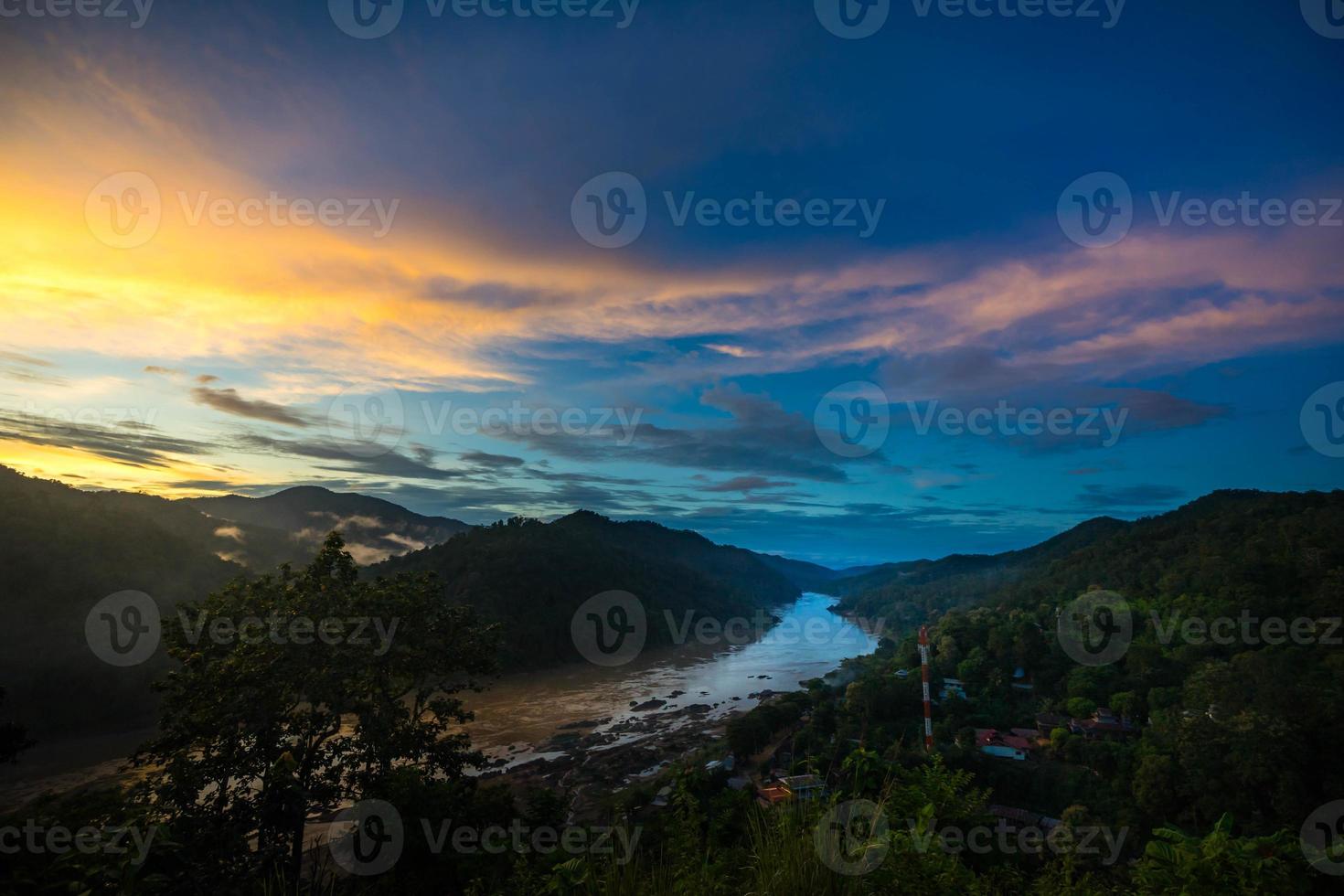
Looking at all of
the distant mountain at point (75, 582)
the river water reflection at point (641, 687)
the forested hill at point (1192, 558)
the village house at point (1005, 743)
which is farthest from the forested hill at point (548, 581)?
the forested hill at point (1192, 558)

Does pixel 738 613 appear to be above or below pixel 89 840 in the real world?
below

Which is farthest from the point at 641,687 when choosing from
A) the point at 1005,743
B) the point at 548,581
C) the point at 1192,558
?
the point at 1192,558

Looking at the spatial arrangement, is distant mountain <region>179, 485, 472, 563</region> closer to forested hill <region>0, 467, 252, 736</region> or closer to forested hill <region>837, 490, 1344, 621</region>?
forested hill <region>0, 467, 252, 736</region>

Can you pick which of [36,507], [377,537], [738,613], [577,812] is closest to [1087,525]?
[738,613]

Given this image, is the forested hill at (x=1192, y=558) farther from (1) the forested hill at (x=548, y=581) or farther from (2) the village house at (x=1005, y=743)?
(1) the forested hill at (x=548, y=581)

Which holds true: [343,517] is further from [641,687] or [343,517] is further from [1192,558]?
[1192,558]

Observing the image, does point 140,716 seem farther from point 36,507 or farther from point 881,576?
point 881,576

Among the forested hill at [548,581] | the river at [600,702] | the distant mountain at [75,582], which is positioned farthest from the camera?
the forested hill at [548,581]
